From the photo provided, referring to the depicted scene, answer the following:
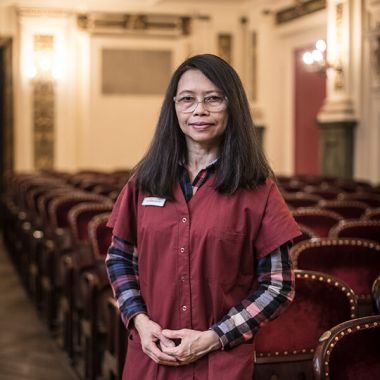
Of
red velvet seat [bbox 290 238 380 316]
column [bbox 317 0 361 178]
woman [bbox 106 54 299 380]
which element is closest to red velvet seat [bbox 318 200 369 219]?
red velvet seat [bbox 290 238 380 316]

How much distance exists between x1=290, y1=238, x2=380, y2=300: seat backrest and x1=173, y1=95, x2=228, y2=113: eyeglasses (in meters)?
1.62

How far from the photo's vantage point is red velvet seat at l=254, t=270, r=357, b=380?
8.86 ft


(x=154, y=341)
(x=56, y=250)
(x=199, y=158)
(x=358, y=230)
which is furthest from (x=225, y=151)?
(x=56, y=250)

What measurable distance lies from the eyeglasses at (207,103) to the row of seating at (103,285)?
0.59 metres

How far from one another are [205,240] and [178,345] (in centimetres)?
24

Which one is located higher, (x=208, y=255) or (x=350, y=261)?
(x=208, y=255)

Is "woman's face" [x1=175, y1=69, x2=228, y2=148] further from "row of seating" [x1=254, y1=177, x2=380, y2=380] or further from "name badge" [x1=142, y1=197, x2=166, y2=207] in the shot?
"row of seating" [x1=254, y1=177, x2=380, y2=380]

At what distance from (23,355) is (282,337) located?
2.60 meters

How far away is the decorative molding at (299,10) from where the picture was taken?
39.5 ft

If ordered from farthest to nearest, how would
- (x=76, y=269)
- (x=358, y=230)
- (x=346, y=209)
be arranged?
(x=346, y=209), (x=76, y=269), (x=358, y=230)

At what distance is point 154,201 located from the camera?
1.91m

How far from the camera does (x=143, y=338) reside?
188 cm

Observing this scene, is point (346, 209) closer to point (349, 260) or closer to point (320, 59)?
point (349, 260)

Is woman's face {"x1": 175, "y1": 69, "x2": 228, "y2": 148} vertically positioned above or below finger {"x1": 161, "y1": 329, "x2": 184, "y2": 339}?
above
